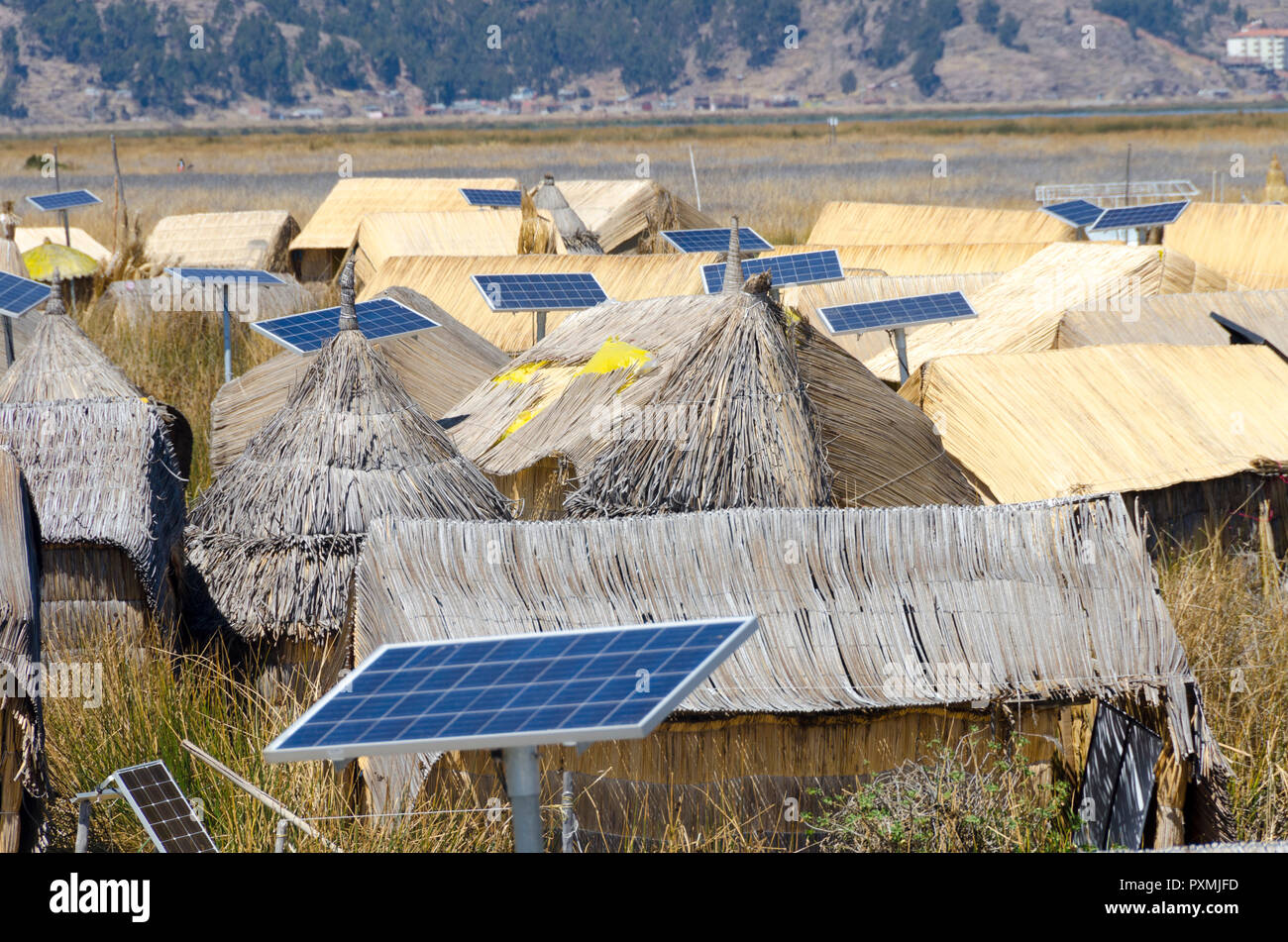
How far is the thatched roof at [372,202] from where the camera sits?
26.2 meters

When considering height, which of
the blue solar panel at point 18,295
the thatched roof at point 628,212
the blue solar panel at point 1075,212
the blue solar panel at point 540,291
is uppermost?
the thatched roof at point 628,212

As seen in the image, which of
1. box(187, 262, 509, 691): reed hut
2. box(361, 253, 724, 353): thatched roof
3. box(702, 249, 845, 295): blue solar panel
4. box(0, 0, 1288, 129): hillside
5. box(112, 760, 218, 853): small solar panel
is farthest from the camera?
box(0, 0, 1288, 129): hillside

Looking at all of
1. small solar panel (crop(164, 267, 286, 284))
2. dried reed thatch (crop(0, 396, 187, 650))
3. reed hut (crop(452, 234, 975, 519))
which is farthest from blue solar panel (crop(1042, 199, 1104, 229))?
dried reed thatch (crop(0, 396, 187, 650))

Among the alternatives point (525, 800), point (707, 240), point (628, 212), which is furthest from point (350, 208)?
point (525, 800)

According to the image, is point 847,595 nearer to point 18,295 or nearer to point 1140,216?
point 18,295

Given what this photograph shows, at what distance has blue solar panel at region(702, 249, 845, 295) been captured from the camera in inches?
584

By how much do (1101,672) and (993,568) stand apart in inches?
24.7

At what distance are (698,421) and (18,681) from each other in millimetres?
4255

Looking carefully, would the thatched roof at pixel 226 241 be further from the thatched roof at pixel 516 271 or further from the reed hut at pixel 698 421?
the reed hut at pixel 698 421

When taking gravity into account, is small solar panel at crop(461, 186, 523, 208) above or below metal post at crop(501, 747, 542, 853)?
above

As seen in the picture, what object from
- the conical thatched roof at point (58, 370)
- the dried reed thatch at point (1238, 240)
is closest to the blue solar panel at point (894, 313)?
the conical thatched roof at point (58, 370)

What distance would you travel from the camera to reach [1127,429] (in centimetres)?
1027

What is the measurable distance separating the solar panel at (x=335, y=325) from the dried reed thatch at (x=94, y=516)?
148 inches

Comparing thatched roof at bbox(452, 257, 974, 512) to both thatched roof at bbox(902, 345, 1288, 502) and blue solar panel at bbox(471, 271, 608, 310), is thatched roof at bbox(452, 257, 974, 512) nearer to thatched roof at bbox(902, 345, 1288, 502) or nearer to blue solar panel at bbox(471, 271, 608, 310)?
thatched roof at bbox(902, 345, 1288, 502)
